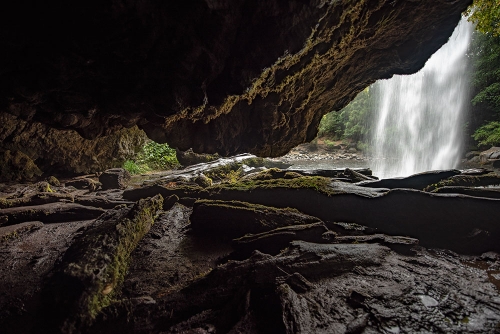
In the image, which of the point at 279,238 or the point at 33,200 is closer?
the point at 279,238

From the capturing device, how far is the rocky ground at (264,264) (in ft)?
7.18

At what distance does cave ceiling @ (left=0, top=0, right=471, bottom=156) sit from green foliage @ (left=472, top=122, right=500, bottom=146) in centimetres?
1531

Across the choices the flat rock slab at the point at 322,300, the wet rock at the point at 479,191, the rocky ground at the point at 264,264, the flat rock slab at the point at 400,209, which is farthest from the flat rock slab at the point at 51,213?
the wet rock at the point at 479,191

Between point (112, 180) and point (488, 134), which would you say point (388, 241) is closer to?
point (112, 180)

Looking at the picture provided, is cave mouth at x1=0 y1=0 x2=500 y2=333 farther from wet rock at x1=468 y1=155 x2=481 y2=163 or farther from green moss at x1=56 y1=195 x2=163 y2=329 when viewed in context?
wet rock at x1=468 y1=155 x2=481 y2=163

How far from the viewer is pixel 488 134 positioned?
15852 mm

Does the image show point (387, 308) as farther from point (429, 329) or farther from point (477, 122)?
point (477, 122)

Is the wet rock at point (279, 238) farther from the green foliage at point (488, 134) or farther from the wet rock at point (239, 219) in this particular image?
the green foliage at point (488, 134)

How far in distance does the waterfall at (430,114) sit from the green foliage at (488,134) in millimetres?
1444

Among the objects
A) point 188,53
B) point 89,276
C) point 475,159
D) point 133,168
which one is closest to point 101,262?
point 89,276

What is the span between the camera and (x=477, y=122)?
17.5m

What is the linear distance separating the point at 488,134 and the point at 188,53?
2103 cm

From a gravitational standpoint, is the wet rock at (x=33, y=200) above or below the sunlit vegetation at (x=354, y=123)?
below

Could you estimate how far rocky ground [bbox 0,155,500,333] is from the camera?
2189mm
